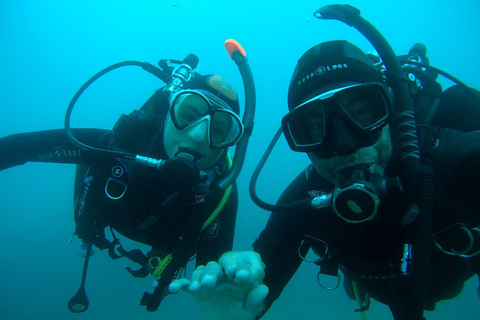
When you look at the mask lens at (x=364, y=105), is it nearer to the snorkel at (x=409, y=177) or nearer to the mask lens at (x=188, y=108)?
the snorkel at (x=409, y=177)

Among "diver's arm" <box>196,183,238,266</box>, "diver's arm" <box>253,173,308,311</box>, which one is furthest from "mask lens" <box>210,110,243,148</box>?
"diver's arm" <box>253,173,308,311</box>

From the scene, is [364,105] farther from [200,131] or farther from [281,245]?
[200,131]

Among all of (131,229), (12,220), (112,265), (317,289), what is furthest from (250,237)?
(131,229)

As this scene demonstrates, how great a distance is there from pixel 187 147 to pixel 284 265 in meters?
1.66

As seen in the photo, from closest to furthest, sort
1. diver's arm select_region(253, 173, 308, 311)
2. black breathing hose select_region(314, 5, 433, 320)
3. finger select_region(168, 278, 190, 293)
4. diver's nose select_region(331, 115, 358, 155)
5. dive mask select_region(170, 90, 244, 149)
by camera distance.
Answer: black breathing hose select_region(314, 5, 433, 320)
finger select_region(168, 278, 190, 293)
diver's nose select_region(331, 115, 358, 155)
diver's arm select_region(253, 173, 308, 311)
dive mask select_region(170, 90, 244, 149)

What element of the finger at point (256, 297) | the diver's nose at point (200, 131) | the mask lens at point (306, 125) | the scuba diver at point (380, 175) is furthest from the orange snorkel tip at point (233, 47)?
the finger at point (256, 297)

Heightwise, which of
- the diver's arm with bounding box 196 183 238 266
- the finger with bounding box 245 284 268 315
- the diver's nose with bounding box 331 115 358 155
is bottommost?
the finger with bounding box 245 284 268 315

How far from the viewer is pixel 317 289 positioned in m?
26.1

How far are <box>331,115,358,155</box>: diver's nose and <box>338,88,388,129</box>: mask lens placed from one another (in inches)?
6.3

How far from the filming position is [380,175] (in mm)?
2006

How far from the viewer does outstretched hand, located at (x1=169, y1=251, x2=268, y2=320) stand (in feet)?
5.49

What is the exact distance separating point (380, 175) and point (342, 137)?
15.3 inches

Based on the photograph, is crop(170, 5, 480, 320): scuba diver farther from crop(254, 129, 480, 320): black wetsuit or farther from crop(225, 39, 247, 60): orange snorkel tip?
crop(225, 39, 247, 60): orange snorkel tip

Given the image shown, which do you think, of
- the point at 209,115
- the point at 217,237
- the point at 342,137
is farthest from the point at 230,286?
the point at 209,115
